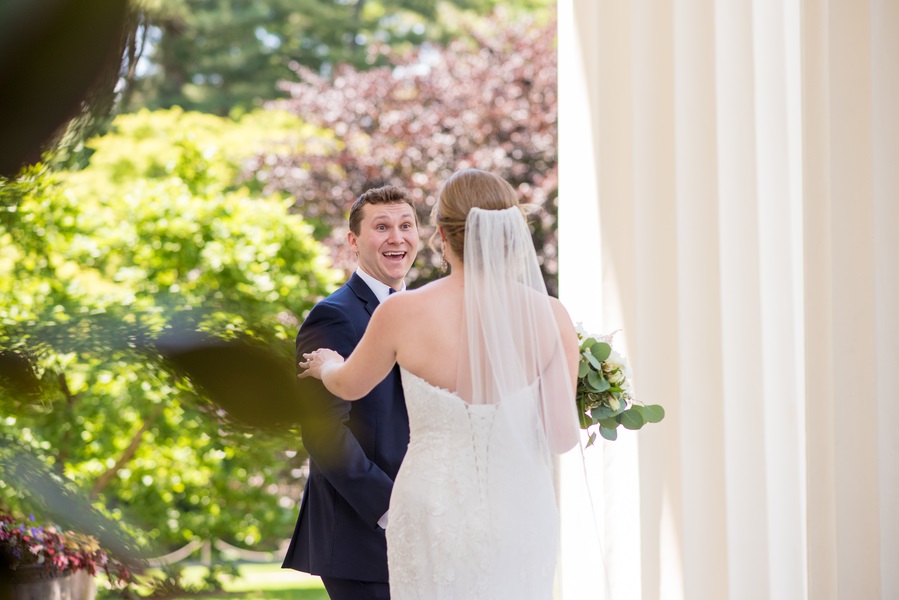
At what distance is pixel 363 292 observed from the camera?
2.82m

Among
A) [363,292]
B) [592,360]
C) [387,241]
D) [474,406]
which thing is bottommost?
[474,406]

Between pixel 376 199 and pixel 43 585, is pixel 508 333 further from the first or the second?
pixel 43 585

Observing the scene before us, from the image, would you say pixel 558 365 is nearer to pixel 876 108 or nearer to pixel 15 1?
pixel 876 108

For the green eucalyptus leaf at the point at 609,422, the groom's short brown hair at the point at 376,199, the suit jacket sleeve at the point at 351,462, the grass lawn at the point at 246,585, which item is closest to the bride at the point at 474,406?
the suit jacket sleeve at the point at 351,462

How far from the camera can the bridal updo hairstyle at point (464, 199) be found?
2.35 m

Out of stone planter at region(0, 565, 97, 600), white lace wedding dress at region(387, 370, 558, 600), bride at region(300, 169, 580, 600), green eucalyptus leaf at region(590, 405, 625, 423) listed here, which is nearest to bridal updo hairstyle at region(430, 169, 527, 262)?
bride at region(300, 169, 580, 600)

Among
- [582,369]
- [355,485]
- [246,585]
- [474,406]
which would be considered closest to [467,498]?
[474,406]

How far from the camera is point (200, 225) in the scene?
62 cm

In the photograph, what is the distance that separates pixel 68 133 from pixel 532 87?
23.5 feet

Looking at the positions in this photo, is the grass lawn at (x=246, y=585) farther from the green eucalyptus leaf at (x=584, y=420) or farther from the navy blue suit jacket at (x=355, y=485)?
the green eucalyptus leaf at (x=584, y=420)

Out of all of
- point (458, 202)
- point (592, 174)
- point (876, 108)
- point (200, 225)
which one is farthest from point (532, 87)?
point (200, 225)

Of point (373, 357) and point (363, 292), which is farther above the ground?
point (363, 292)

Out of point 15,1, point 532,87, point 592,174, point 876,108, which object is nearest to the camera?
point 15,1

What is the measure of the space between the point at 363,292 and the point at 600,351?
2.37 ft
